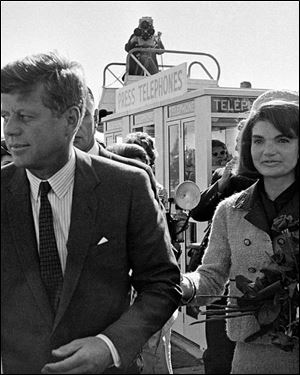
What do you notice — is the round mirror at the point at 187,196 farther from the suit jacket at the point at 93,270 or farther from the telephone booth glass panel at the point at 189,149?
the telephone booth glass panel at the point at 189,149

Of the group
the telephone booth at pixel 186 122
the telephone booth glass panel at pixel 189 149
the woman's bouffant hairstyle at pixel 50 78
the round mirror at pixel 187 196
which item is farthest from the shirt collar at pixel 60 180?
the telephone booth glass panel at pixel 189 149

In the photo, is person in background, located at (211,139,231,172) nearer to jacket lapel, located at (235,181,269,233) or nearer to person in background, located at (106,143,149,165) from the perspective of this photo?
person in background, located at (106,143,149,165)

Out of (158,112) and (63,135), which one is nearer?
(63,135)

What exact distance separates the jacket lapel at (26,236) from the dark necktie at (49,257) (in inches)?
0.7

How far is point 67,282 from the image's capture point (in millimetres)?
1388

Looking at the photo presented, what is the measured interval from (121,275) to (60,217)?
0.67ft

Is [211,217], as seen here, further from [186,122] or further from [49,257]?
[49,257]

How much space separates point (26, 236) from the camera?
1.40 meters

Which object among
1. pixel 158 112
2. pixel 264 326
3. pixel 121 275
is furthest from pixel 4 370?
pixel 158 112

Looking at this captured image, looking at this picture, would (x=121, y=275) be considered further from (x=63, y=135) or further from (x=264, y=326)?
(x=264, y=326)

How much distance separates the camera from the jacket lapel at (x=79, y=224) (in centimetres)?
139

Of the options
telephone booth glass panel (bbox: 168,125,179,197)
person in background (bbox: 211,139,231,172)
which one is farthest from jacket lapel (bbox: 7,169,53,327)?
telephone booth glass panel (bbox: 168,125,179,197)

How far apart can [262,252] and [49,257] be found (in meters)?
0.76

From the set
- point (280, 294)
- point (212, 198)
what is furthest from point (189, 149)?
point (280, 294)
